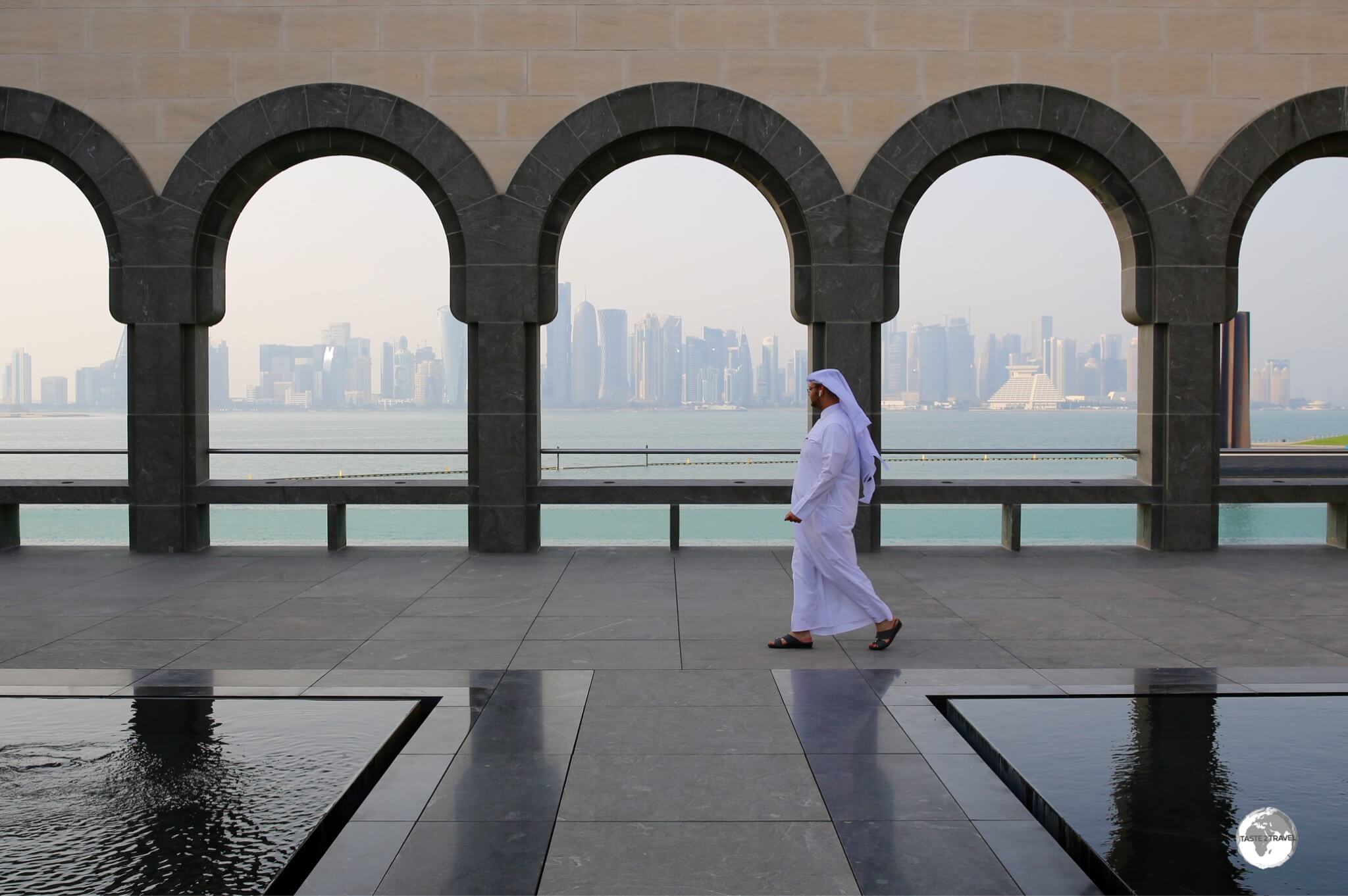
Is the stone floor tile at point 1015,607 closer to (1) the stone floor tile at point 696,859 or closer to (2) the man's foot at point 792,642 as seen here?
(2) the man's foot at point 792,642

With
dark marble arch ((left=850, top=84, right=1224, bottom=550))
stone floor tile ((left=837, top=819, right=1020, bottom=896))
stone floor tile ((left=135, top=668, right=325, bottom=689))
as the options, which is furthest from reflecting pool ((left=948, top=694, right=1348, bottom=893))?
dark marble arch ((left=850, top=84, right=1224, bottom=550))

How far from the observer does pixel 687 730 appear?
540 centimetres

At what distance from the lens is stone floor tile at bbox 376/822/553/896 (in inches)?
143

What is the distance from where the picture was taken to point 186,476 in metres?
12.0

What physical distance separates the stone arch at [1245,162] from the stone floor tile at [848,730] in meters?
8.29

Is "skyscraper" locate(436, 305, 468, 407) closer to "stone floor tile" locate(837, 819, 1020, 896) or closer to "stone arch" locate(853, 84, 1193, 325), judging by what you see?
"stone arch" locate(853, 84, 1193, 325)

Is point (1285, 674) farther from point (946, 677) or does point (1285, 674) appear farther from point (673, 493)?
point (673, 493)

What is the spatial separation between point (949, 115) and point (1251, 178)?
3.26 meters

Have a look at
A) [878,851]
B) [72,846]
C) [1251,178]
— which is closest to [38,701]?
[72,846]

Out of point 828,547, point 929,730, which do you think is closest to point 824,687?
point 929,730

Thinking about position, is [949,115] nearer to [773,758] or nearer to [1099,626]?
[1099,626]

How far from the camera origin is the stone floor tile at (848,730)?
510cm

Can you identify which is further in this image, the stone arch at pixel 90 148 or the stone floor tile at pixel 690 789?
the stone arch at pixel 90 148

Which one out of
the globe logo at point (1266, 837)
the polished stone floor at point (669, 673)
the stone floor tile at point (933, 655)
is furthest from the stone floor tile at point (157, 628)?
the globe logo at point (1266, 837)
